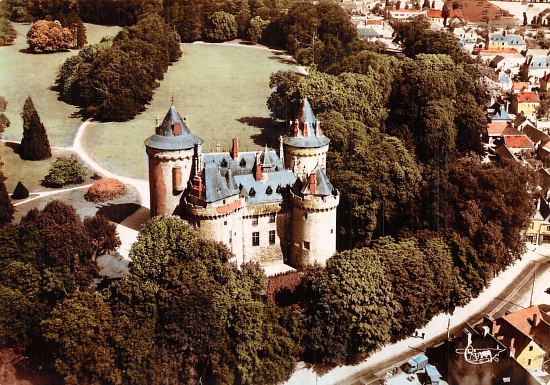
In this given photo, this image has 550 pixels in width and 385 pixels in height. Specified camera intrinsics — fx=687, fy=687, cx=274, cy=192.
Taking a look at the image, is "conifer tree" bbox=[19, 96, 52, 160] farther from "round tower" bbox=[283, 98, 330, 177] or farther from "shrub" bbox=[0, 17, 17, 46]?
"shrub" bbox=[0, 17, 17, 46]

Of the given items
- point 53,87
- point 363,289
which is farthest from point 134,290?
point 53,87

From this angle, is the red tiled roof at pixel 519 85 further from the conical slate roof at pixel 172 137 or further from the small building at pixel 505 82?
the conical slate roof at pixel 172 137

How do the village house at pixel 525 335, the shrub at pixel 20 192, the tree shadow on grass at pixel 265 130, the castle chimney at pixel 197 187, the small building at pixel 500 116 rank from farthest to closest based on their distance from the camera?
the small building at pixel 500 116
the tree shadow on grass at pixel 265 130
the shrub at pixel 20 192
the castle chimney at pixel 197 187
the village house at pixel 525 335

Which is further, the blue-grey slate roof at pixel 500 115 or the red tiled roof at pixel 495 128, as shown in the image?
the blue-grey slate roof at pixel 500 115

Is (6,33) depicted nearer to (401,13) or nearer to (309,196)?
(309,196)

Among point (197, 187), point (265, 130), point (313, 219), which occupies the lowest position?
point (265, 130)

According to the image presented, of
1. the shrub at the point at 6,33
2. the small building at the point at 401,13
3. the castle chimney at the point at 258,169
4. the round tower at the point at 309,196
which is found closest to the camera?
the round tower at the point at 309,196

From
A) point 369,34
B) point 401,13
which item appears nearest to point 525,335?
point 369,34

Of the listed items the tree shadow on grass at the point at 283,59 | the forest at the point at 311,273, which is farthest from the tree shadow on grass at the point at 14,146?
the tree shadow on grass at the point at 283,59
